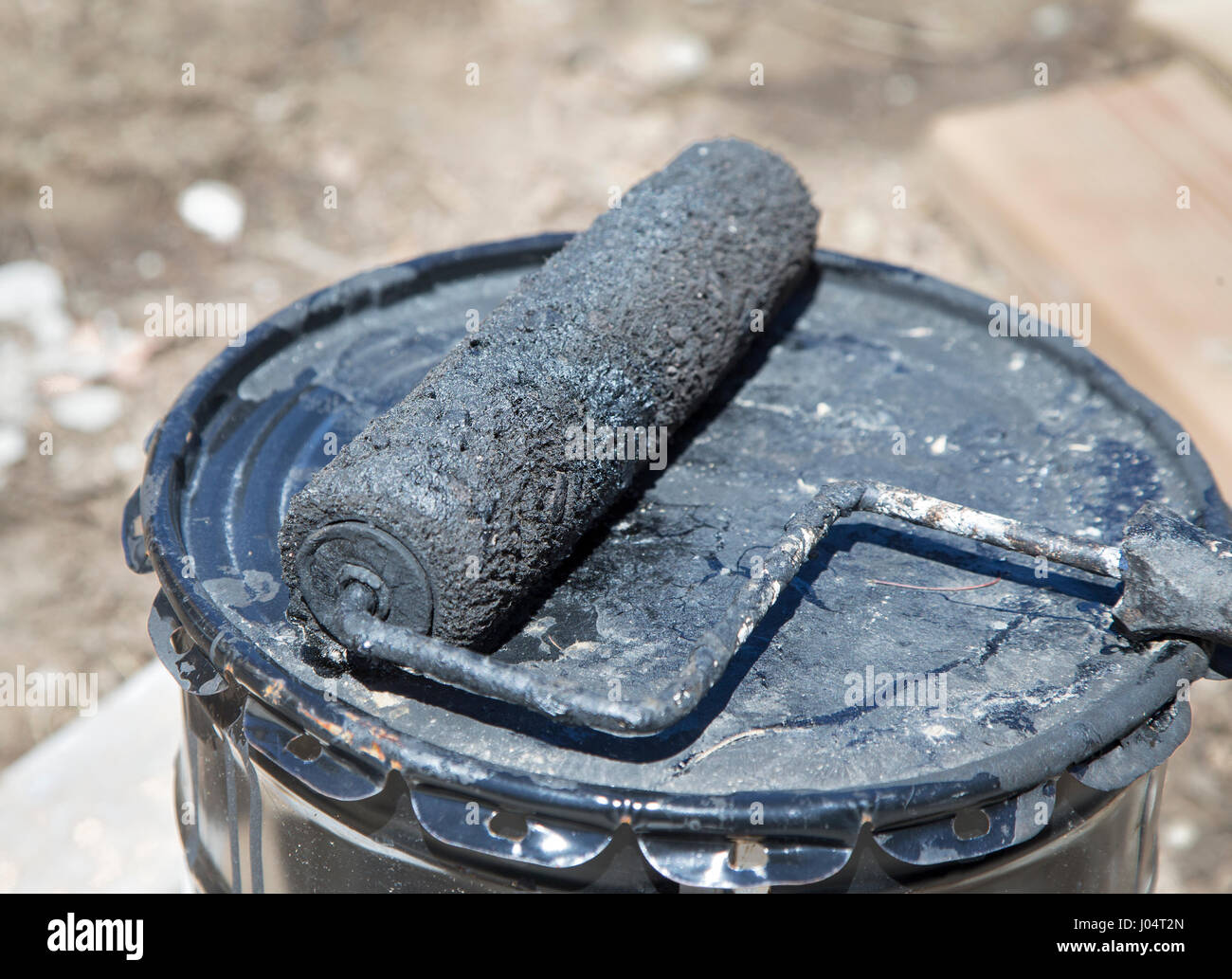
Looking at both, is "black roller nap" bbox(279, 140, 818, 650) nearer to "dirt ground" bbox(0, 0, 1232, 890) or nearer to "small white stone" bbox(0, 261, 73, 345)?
"dirt ground" bbox(0, 0, 1232, 890)

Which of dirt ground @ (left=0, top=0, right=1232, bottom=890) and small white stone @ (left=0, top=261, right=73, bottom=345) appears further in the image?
small white stone @ (left=0, top=261, right=73, bottom=345)

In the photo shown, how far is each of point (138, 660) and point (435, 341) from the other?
5.70ft

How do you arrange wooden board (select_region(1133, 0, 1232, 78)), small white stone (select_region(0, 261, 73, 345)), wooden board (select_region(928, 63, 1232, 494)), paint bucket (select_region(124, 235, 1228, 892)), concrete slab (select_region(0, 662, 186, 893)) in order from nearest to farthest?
paint bucket (select_region(124, 235, 1228, 892)), concrete slab (select_region(0, 662, 186, 893)), wooden board (select_region(928, 63, 1232, 494)), small white stone (select_region(0, 261, 73, 345)), wooden board (select_region(1133, 0, 1232, 78))

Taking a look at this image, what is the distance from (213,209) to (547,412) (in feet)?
12.2

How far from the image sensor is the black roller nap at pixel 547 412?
53.9 inches

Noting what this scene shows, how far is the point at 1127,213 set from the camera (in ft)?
13.8

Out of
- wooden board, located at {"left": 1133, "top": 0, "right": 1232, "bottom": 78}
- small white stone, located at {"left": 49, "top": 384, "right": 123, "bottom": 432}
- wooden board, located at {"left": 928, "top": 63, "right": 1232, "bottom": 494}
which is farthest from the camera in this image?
wooden board, located at {"left": 1133, "top": 0, "right": 1232, "bottom": 78}

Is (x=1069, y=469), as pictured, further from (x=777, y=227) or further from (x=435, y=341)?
(x=435, y=341)

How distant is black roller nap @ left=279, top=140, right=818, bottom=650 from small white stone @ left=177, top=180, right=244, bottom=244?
10.3ft

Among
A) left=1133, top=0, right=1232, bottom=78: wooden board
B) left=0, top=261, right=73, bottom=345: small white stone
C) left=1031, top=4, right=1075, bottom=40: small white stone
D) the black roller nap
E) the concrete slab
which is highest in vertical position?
left=1031, top=4, right=1075, bottom=40: small white stone

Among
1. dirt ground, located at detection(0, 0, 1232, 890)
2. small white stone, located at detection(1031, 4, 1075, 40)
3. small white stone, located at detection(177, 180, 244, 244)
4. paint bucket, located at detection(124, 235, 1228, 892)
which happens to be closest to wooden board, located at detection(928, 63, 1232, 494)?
dirt ground, located at detection(0, 0, 1232, 890)

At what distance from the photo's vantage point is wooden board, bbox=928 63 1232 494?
142 inches

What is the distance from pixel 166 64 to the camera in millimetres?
5121
